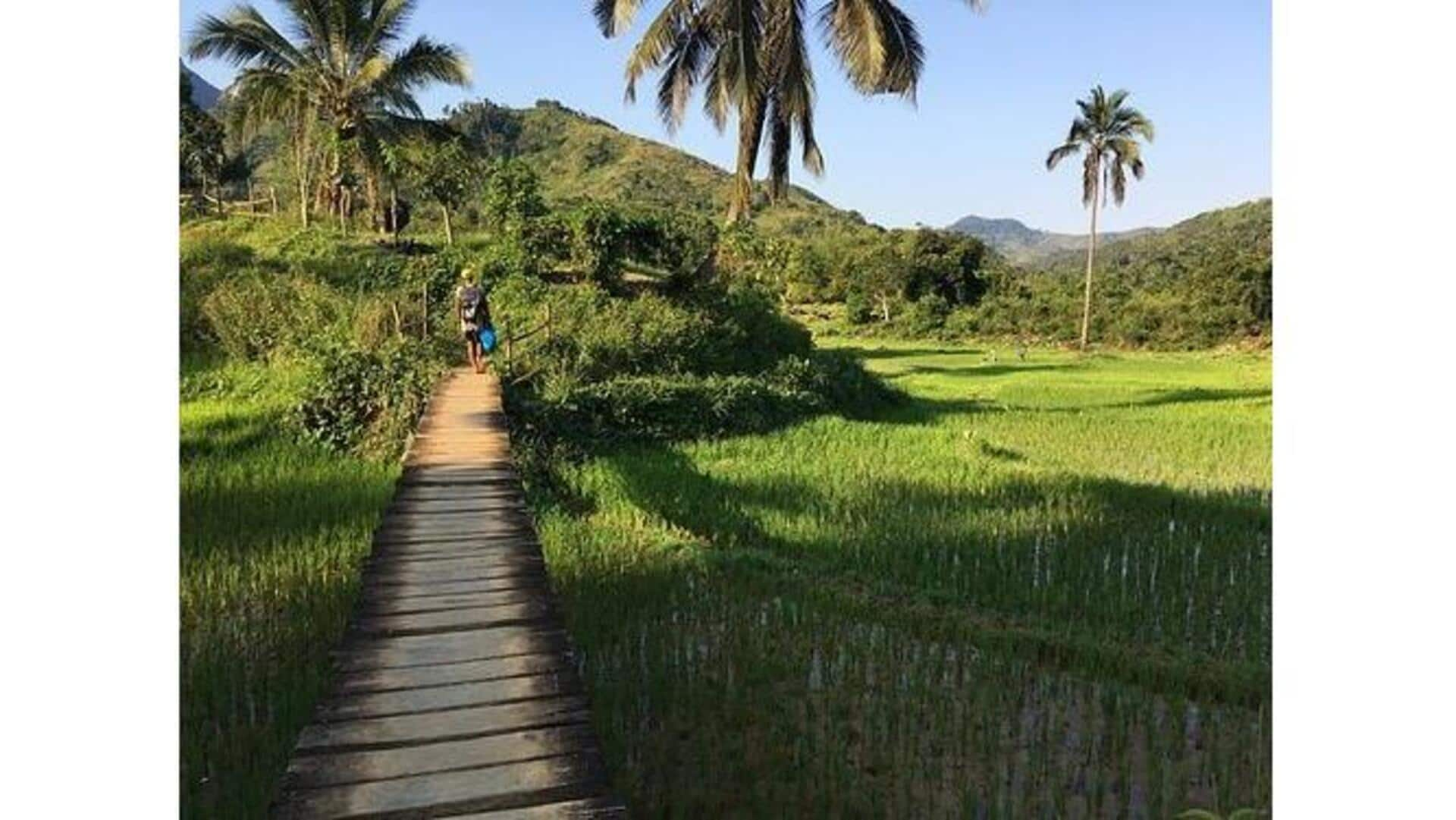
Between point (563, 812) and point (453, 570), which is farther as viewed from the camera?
point (453, 570)

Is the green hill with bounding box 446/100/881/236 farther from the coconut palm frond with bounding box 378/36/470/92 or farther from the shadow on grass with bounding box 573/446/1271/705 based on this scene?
the shadow on grass with bounding box 573/446/1271/705

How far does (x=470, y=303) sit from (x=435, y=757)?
493 centimetres

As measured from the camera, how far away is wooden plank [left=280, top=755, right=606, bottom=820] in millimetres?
1653

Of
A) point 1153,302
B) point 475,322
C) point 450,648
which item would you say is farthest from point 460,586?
point 1153,302

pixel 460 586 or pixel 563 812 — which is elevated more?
pixel 460 586

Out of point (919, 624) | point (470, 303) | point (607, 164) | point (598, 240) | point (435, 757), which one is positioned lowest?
point (919, 624)

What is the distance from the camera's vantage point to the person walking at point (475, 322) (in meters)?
6.38

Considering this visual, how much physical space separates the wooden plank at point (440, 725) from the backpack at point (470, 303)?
4.70 m

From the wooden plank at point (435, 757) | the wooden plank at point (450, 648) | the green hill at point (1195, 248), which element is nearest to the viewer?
the wooden plank at point (435, 757)

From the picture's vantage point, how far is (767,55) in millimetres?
8977

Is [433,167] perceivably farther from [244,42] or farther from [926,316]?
[926,316]

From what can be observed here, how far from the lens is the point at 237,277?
8.69m

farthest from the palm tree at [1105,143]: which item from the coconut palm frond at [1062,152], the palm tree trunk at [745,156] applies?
the palm tree trunk at [745,156]

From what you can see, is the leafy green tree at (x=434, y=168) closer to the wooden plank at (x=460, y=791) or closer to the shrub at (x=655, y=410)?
the shrub at (x=655, y=410)
